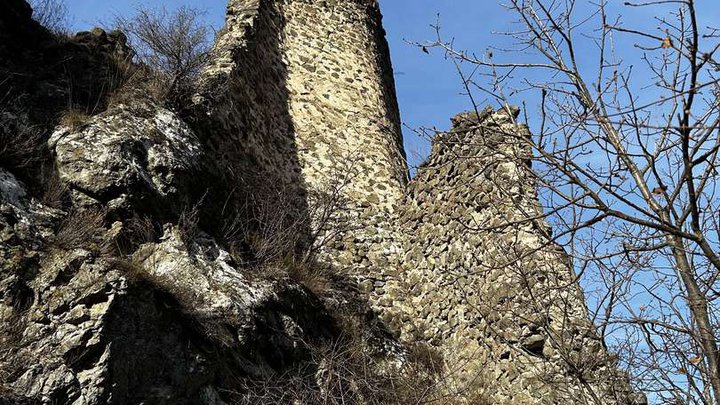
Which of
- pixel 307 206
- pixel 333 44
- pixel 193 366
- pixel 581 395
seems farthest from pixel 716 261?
pixel 333 44

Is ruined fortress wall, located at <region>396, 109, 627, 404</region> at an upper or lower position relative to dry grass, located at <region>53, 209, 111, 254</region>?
upper

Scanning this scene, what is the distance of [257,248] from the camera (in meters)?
6.98

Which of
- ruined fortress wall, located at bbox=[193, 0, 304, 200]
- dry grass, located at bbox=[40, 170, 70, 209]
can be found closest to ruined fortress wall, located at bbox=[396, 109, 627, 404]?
ruined fortress wall, located at bbox=[193, 0, 304, 200]

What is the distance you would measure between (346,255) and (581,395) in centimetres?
363

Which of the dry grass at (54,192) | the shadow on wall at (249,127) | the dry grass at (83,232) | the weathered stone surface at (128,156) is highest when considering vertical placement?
the shadow on wall at (249,127)

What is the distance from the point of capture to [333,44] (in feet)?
35.5

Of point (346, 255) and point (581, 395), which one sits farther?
point (346, 255)

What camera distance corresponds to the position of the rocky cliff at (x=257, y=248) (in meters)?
4.82

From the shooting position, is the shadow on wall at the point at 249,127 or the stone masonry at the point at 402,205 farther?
the shadow on wall at the point at 249,127

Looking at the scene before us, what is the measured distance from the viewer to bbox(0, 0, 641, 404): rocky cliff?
4.82m

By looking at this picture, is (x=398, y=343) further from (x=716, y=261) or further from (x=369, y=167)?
(x=716, y=261)

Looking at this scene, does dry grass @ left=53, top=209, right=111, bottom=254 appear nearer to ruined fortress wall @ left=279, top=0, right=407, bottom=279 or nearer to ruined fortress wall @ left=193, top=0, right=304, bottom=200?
ruined fortress wall @ left=193, top=0, right=304, bottom=200

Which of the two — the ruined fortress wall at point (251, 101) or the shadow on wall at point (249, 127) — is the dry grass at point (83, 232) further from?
the ruined fortress wall at point (251, 101)

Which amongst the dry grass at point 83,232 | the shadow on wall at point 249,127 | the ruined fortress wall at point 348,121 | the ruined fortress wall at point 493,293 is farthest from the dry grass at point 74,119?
the ruined fortress wall at point 493,293
